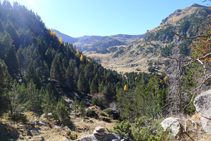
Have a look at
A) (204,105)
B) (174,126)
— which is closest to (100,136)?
(174,126)

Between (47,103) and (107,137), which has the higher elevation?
(107,137)

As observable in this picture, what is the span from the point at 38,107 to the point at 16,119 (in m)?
15.5

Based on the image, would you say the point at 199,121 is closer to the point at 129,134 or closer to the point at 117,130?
the point at 129,134

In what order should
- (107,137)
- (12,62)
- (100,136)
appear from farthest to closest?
(12,62) < (107,137) < (100,136)

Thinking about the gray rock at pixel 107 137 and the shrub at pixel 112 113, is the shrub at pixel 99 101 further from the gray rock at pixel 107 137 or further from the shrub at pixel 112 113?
the gray rock at pixel 107 137

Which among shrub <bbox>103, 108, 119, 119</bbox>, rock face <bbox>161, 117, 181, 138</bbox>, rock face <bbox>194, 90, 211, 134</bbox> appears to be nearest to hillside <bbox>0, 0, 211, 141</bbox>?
shrub <bbox>103, 108, 119, 119</bbox>

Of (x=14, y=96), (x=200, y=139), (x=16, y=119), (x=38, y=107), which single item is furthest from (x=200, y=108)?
(x=38, y=107)

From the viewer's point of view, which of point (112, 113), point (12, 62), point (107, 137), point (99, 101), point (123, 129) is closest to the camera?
point (107, 137)

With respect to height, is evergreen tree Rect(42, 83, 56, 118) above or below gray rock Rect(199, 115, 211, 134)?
below

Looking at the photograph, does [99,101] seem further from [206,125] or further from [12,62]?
[12,62]

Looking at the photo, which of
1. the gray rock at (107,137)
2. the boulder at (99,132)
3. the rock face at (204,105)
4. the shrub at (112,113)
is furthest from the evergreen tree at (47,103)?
the rock face at (204,105)

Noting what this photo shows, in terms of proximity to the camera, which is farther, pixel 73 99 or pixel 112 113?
pixel 73 99

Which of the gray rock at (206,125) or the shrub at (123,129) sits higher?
the gray rock at (206,125)

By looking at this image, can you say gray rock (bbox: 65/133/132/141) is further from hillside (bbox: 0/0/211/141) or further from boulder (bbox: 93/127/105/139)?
boulder (bbox: 93/127/105/139)
